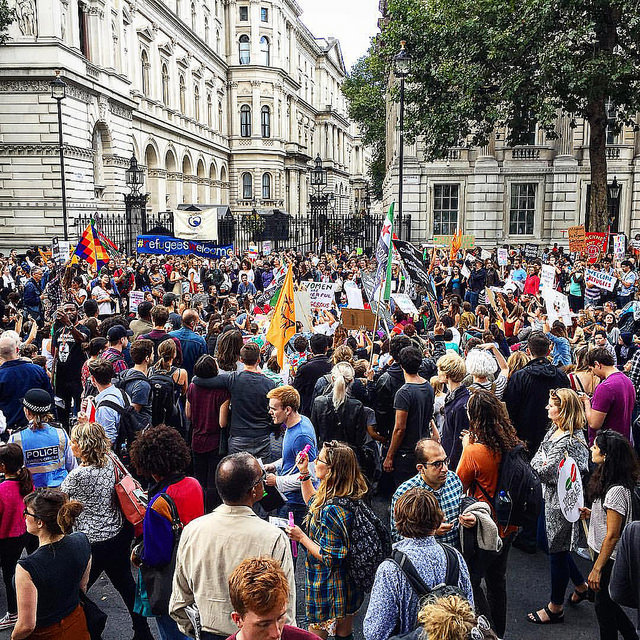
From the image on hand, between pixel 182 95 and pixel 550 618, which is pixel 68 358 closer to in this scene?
pixel 550 618

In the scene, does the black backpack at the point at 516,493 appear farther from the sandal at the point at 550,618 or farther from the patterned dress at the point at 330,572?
the patterned dress at the point at 330,572

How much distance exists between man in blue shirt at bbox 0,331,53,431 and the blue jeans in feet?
11.4

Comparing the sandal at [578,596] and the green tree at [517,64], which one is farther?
the green tree at [517,64]

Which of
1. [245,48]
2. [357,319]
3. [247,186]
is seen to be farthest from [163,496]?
[245,48]

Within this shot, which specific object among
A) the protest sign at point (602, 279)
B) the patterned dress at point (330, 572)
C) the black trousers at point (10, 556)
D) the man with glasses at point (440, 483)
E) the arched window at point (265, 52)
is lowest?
the black trousers at point (10, 556)

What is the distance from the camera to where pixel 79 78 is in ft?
95.3

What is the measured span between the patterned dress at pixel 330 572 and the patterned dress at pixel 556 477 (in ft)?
5.74

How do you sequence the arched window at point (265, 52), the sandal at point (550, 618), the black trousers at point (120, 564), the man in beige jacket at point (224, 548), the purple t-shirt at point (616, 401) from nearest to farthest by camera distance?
the man in beige jacket at point (224, 548)
the black trousers at point (120, 564)
the sandal at point (550, 618)
the purple t-shirt at point (616, 401)
the arched window at point (265, 52)

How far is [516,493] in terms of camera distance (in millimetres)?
4523

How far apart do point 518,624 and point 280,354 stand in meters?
4.08

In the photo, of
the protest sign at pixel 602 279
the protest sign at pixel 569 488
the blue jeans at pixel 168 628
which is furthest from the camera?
the protest sign at pixel 602 279

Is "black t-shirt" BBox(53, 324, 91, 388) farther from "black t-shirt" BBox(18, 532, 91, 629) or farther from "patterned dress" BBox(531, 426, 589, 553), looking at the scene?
"patterned dress" BBox(531, 426, 589, 553)

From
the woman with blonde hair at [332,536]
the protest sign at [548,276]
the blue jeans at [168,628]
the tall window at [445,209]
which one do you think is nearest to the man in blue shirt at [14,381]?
the blue jeans at [168,628]

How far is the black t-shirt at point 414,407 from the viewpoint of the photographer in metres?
6.05
